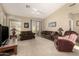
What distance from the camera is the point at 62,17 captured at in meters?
3.05

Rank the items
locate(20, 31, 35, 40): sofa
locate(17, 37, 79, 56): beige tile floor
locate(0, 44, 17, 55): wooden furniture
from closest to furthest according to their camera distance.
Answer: locate(0, 44, 17, 55): wooden furniture < locate(17, 37, 79, 56): beige tile floor < locate(20, 31, 35, 40): sofa

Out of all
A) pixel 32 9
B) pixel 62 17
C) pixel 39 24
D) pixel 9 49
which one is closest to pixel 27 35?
pixel 39 24

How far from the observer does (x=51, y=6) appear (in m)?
3.00

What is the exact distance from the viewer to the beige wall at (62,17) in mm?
2965

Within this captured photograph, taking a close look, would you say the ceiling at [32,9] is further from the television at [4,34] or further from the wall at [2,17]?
the television at [4,34]

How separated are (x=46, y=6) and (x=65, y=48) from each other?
115 centimetres

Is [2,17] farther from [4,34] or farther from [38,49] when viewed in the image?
[38,49]

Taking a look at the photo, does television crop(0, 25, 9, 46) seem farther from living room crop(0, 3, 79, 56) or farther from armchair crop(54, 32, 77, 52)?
armchair crop(54, 32, 77, 52)

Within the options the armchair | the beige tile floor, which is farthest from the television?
the armchair

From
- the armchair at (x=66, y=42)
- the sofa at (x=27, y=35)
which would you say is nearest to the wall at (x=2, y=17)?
the sofa at (x=27, y=35)

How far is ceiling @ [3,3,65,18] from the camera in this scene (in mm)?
2973

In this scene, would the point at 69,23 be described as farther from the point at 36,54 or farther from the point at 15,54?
the point at 15,54

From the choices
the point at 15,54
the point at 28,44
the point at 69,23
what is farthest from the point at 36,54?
the point at 69,23

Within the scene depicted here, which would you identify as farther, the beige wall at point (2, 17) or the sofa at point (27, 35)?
the sofa at point (27, 35)
